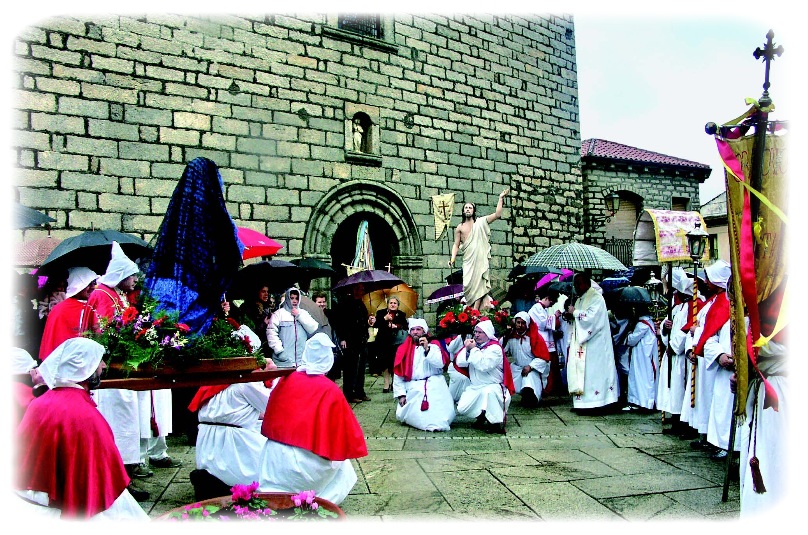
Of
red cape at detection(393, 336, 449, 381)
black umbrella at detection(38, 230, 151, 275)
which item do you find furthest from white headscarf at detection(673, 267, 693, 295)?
black umbrella at detection(38, 230, 151, 275)

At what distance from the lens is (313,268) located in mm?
9312

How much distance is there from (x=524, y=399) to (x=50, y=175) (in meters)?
7.71

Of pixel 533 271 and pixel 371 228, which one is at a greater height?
pixel 371 228

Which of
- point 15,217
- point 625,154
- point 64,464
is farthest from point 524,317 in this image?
point 625,154

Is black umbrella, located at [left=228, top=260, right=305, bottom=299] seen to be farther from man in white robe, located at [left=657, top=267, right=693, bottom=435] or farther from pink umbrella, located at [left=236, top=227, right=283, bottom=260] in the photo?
man in white robe, located at [left=657, top=267, right=693, bottom=435]

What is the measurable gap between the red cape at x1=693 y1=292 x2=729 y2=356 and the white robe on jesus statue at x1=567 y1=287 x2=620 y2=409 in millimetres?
2286

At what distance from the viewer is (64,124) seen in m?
8.85

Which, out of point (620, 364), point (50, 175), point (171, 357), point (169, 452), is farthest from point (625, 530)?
point (50, 175)

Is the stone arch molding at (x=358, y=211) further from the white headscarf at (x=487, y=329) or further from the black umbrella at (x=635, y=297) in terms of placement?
the black umbrella at (x=635, y=297)

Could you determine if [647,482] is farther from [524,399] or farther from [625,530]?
[524,399]

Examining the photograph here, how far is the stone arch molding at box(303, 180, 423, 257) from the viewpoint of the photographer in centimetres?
1126

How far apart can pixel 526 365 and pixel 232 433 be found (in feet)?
16.5

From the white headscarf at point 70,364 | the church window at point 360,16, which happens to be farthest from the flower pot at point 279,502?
the church window at point 360,16

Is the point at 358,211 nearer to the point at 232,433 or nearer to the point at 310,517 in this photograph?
the point at 232,433
